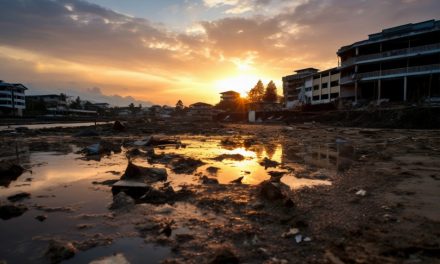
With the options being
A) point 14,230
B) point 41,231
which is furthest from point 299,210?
point 14,230

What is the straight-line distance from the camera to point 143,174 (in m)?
9.01

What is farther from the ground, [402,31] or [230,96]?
[402,31]

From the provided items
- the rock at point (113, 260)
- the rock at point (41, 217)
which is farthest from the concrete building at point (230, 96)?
the rock at point (113, 260)

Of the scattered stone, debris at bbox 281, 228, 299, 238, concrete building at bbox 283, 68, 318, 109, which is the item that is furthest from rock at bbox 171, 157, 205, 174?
concrete building at bbox 283, 68, 318, 109

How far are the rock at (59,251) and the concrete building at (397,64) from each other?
4133 centimetres

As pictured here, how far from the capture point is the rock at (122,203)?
619 cm

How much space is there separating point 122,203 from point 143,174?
2.70 meters

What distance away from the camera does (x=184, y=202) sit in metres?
6.58

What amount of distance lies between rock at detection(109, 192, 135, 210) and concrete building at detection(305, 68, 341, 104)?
52.9m

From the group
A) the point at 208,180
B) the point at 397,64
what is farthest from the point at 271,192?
the point at 397,64

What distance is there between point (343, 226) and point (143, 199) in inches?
161

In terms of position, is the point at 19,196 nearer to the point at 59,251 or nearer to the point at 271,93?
the point at 59,251

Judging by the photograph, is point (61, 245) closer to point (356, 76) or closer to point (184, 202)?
point (184, 202)

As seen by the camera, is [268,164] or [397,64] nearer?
[268,164]
